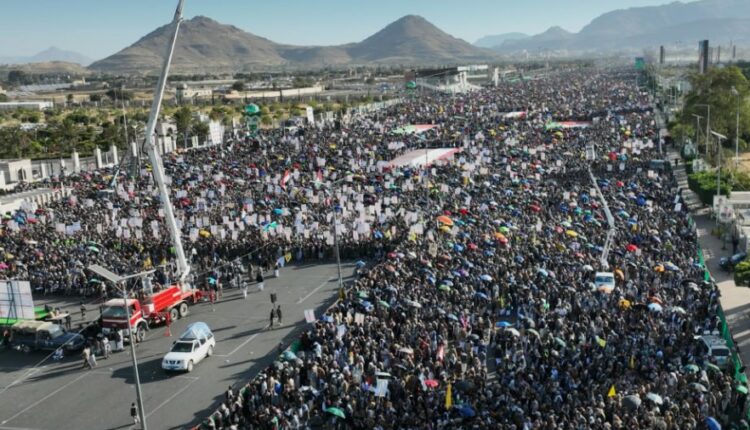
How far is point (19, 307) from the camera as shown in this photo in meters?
23.6

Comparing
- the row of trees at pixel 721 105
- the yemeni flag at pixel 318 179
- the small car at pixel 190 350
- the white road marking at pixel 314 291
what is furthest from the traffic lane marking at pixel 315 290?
the row of trees at pixel 721 105

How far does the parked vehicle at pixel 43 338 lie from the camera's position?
2277 centimetres

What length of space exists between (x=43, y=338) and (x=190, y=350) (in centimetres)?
555

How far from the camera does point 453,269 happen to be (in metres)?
25.5

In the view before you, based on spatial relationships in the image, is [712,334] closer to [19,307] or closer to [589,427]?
[589,427]

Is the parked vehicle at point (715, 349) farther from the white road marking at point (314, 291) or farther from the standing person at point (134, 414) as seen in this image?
the standing person at point (134, 414)

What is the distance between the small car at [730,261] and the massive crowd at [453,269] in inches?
58.1

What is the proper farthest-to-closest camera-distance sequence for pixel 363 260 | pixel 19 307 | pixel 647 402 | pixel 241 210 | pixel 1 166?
pixel 1 166, pixel 241 210, pixel 363 260, pixel 19 307, pixel 647 402

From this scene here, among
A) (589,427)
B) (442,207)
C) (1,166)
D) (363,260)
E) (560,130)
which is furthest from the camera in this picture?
(560,130)

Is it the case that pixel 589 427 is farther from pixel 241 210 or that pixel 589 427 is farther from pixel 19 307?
pixel 241 210

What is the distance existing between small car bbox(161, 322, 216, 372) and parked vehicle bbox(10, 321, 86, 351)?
12.0 feet

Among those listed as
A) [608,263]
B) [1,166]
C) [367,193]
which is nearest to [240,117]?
[1,166]

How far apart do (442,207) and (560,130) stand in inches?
1237

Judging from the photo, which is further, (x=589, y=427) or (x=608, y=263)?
(x=608, y=263)
